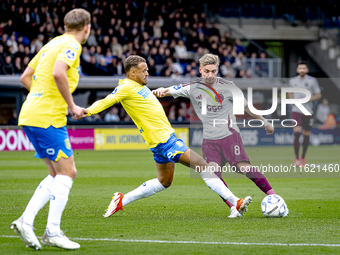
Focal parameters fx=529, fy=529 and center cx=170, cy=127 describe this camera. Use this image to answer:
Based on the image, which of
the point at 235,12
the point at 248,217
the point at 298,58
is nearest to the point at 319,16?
the point at 298,58

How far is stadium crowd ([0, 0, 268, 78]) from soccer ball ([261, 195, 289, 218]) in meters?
16.9

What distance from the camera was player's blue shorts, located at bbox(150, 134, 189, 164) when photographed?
6.02 metres

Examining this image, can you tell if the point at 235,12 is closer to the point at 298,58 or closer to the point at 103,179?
the point at 298,58

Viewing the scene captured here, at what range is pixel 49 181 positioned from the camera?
15.5 ft

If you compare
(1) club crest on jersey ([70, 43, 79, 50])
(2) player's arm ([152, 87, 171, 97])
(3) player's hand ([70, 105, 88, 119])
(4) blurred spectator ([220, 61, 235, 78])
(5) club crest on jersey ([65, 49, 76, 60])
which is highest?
(1) club crest on jersey ([70, 43, 79, 50])

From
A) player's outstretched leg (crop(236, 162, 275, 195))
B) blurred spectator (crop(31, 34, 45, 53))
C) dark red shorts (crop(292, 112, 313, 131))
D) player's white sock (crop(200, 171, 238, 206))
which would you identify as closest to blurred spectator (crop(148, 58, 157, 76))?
blurred spectator (crop(31, 34, 45, 53))

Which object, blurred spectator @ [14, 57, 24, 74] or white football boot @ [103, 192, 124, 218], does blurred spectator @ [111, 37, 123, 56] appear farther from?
white football boot @ [103, 192, 124, 218]

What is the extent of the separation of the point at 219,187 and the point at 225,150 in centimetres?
55

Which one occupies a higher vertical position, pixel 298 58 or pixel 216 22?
pixel 216 22

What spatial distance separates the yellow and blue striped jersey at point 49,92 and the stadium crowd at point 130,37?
17.5 metres

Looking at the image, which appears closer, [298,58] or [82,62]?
[82,62]

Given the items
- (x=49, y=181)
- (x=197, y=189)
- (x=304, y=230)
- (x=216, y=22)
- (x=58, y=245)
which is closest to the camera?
(x=58, y=245)

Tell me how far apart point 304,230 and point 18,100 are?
1793 centimetres

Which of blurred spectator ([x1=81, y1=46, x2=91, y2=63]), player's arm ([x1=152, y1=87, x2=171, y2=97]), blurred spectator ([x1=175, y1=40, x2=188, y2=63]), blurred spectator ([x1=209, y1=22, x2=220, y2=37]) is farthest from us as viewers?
blurred spectator ([x1=209, y1=22, x2=220, y2=37])
